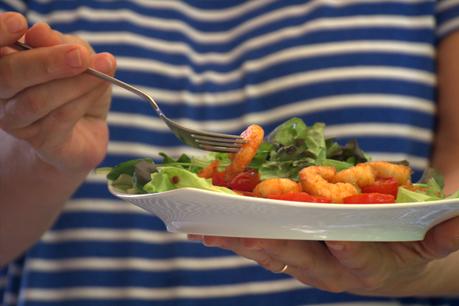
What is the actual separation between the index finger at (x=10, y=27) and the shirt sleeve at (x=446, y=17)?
85 cm

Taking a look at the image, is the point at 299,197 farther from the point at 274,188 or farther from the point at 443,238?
the point at 443,238

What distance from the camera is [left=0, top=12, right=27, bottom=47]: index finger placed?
31.5 inches

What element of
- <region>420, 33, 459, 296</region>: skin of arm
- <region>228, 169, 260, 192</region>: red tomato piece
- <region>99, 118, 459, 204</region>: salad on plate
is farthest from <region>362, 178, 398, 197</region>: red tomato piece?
<region>420, 33, 459, 296</region>: skin of arm

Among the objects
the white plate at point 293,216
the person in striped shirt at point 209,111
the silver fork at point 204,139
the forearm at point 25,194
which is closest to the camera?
the white plate at point 293,216

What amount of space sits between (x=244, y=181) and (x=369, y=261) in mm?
193

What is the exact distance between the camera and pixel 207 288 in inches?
A: 49.9

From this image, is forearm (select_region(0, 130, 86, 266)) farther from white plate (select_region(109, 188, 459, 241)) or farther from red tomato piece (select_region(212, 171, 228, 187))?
white plate (select_region(109, 188, 459, 241))

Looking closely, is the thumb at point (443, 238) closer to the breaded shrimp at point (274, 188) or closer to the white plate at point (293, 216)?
the white plate at point (293, 216)

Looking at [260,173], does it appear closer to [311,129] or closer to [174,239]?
[311,129]

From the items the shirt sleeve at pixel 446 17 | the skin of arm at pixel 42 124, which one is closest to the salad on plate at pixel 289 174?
the skin of arm at pixel 42 124

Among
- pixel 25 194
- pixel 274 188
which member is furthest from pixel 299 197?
pixel 25 194

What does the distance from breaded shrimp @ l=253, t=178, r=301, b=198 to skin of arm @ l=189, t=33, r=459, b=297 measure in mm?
61

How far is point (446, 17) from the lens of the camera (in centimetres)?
131

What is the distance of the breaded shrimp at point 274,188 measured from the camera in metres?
0.80
